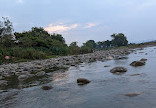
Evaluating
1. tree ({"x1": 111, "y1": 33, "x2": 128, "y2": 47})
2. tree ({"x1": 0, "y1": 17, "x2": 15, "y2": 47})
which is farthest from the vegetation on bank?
tree ({"x1": 111, "y1": 33, "x2": 128, "y2": 47})

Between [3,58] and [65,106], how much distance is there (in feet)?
89.2

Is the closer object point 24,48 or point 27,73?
point 27,73

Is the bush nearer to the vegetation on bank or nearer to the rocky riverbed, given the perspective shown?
the vegetation on bank

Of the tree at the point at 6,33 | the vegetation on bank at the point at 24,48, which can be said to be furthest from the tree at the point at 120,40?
the tree at the point at 6,33

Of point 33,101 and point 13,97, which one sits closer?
point 33,101

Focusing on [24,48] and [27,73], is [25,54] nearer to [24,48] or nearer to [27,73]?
[24,48]

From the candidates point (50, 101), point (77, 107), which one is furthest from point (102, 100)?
point (50, 101)

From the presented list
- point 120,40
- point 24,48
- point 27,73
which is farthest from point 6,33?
point 120,40

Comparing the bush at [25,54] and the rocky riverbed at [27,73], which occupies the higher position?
the bush at [25,54]

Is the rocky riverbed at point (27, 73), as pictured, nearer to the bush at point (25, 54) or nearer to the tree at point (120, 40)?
the bush at point (25, 54)

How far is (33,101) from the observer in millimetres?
6762

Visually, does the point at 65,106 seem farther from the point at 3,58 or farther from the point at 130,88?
the point at 3,58

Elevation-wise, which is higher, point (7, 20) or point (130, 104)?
point (7, 20)

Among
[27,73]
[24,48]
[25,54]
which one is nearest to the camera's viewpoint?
[27,73]
